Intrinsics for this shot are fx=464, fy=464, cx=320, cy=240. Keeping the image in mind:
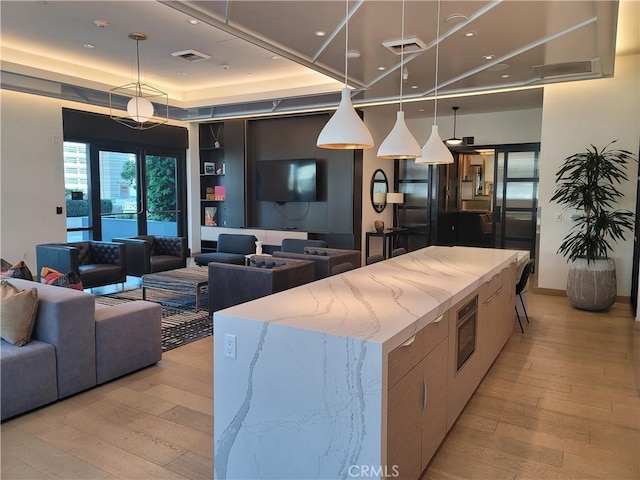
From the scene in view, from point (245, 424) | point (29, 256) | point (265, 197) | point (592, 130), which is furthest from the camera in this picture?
point (265, 197)

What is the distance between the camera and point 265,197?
963 cm

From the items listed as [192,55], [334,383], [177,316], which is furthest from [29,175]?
[334,383]

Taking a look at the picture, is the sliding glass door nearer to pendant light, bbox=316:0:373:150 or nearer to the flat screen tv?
the flat screen tv

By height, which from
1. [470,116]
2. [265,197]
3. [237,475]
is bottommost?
[237,475]

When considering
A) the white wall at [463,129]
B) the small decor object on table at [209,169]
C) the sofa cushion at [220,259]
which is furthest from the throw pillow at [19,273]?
the small decor object on table at [209,169]

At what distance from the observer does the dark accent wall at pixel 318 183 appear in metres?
8.81

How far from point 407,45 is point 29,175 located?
20.6 feet

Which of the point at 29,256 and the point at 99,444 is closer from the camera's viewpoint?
the point at 99,444

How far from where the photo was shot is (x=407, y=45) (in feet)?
16.4

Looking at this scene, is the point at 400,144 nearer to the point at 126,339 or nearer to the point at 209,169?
the point at 126,339

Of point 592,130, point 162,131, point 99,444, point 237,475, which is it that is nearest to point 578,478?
point 237,475

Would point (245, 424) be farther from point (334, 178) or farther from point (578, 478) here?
point (334, 178)

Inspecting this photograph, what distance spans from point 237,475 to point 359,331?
959 mm

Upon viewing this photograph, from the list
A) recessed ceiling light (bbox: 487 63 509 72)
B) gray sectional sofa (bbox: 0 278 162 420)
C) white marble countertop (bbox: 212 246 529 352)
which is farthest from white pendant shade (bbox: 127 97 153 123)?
recessed ceiling light (bbox: 487 63 509 72)
